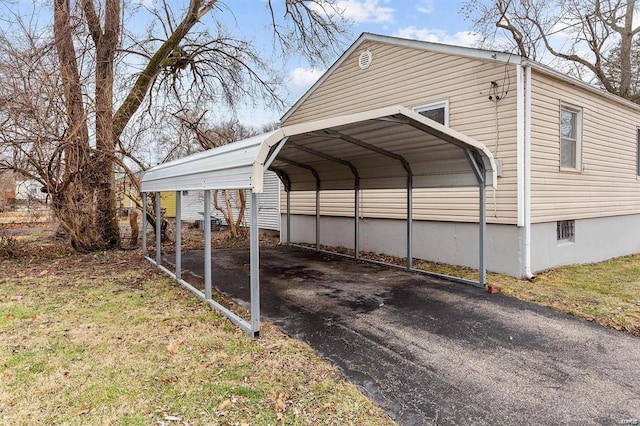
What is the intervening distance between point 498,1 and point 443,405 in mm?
13849

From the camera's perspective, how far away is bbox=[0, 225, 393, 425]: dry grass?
8.80ft

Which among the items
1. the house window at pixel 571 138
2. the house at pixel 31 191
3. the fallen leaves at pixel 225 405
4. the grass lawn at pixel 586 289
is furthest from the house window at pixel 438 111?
the house at pixel 31 191

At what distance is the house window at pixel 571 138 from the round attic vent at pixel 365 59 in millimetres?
4466

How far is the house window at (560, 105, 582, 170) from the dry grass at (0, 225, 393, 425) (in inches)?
285

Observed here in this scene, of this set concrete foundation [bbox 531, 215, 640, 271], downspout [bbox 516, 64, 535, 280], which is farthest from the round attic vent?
concrete foundation [bbox 531, 215, 640, 271]

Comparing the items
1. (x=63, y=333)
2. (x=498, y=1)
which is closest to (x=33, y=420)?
(x=63, y=333)

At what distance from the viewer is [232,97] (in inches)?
523

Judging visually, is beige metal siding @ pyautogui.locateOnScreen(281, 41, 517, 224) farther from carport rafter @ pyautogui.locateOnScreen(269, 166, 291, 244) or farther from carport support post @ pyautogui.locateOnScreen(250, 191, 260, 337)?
carport support post @ pyautogui.locateOnScreen(250, 191, 260, 337)

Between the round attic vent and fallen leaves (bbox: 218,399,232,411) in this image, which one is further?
the round attic vent

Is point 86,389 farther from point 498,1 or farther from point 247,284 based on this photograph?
point 498,1

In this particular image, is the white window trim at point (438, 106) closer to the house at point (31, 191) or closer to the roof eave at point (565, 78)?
the roof eave at point (565, 78)

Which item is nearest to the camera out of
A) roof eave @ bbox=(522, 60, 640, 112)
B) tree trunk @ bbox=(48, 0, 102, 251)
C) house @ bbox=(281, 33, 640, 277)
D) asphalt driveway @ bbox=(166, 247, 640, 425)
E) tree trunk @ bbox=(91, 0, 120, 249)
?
asphalt driveway @ bbox=(166, 247, 640, 425)

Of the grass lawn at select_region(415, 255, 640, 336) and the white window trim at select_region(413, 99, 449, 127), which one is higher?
the white window trim at select_region(413, 99, 449, 127)

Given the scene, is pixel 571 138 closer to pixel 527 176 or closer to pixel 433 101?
pixel 527 176
